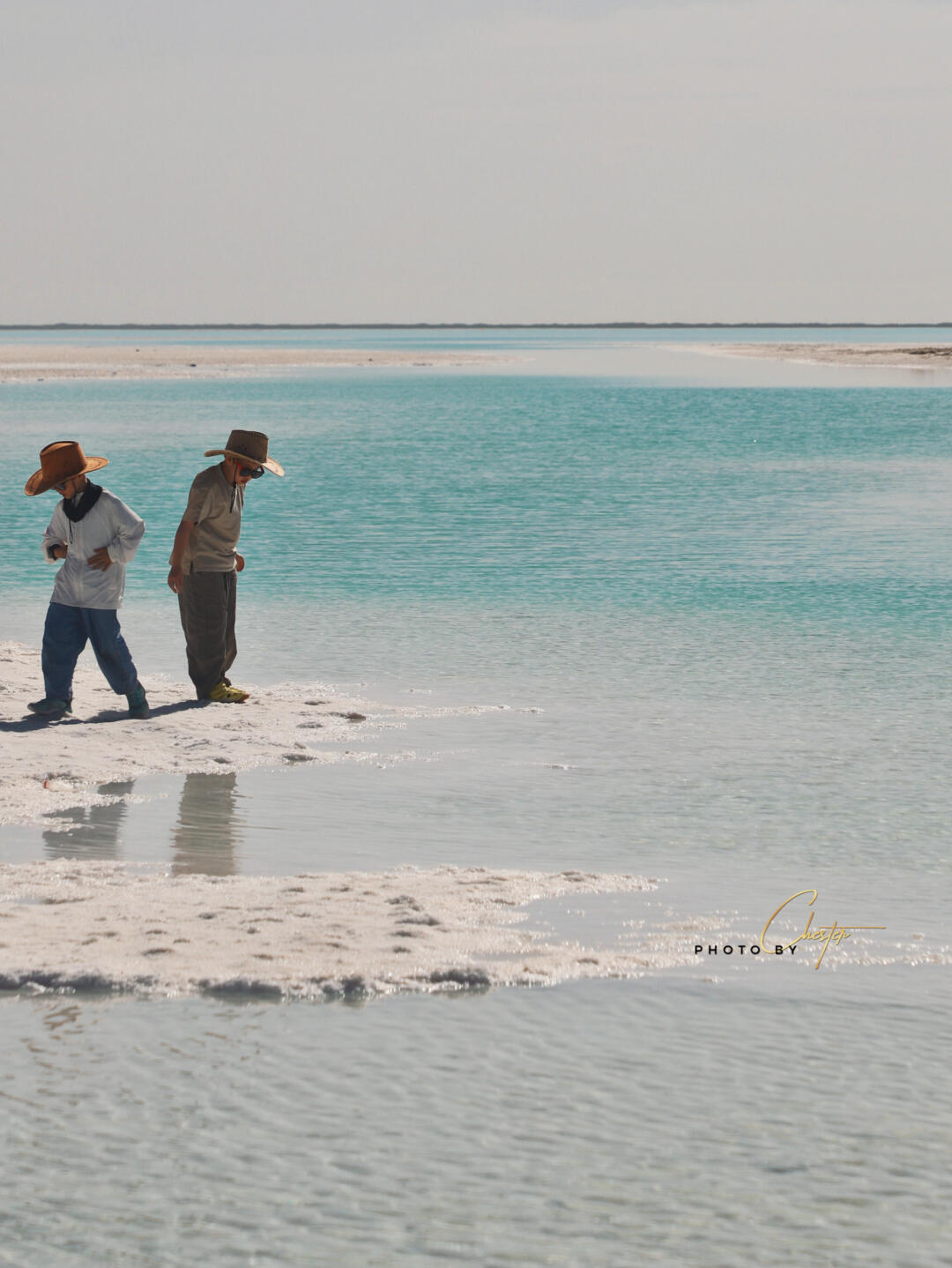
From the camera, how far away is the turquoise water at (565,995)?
3.87 metres

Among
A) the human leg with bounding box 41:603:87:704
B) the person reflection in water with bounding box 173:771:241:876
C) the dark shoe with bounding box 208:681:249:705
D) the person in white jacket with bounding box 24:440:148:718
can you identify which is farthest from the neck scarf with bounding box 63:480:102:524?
the person reflection in water with bounding box 173:771:241:876

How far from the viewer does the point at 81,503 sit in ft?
29.8

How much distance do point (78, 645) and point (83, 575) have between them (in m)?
0.44

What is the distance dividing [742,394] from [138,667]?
231ft

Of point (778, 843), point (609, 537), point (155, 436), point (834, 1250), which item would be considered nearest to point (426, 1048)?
point (834, 1250)

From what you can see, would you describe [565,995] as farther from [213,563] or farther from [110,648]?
[213,563]

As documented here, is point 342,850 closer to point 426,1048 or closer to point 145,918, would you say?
point 145,918

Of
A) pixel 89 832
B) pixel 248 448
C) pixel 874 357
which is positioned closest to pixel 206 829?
pixel 89 832

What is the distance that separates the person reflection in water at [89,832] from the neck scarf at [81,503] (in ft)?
6.13

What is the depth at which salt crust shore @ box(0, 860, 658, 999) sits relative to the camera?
523 centimetres

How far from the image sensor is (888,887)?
21.4ft

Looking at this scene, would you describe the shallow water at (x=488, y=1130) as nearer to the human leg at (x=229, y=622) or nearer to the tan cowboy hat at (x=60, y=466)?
the tan cowboy hat at (x=60, y=466)

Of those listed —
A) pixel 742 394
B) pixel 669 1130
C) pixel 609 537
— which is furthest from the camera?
pixel 742 394

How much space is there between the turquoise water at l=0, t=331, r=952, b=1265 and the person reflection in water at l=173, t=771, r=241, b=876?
4cm
